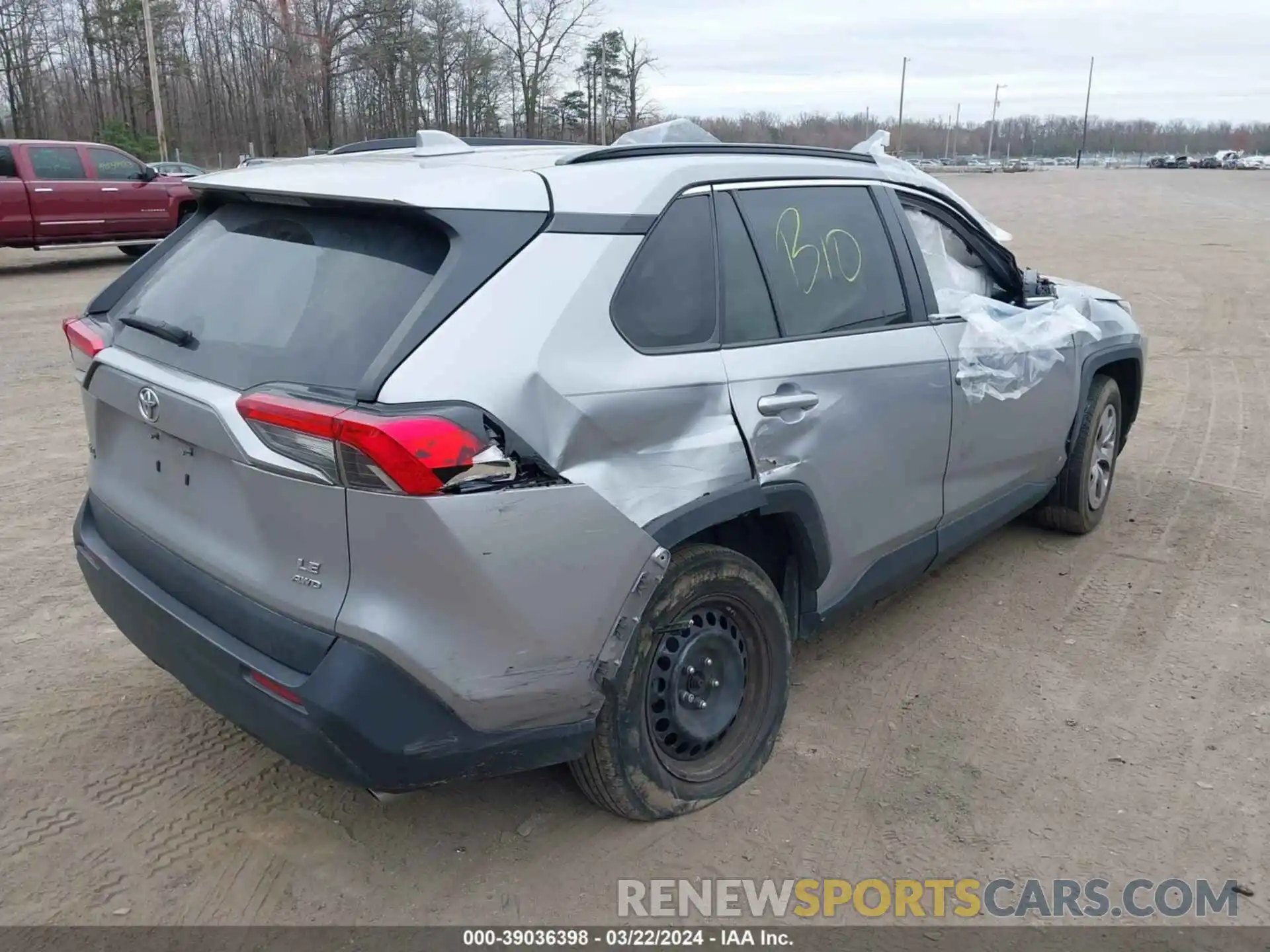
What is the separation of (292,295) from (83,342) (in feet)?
2.93

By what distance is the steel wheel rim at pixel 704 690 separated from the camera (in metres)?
2.87

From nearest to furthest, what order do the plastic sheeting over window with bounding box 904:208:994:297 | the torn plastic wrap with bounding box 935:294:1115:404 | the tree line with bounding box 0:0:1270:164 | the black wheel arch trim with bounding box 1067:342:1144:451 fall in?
the torn plastic wrap with bounding box 935:294:1115:404, the plastic sheeting over window with bounding box 904:208:994:297, the black wheel arch trim with bounding box 1067:342:1144:451, the tree line with bounding box 0:0:1270:164

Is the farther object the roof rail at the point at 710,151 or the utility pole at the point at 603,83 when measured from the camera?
the utility pole at the point at 603,83

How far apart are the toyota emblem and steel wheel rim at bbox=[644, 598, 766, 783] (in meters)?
1.44

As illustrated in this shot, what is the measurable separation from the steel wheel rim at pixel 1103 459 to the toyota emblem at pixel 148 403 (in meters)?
4.27

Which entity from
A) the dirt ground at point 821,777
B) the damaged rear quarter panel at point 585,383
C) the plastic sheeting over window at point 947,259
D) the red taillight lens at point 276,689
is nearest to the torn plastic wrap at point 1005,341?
the plastic sheeting over window at point 947,259

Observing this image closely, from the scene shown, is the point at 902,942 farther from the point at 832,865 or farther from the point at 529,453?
the point at 529,453

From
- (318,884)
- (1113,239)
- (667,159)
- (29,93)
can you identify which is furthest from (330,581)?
(29,93)

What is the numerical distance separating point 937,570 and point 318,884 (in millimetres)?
3202

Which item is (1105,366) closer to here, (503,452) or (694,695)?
(694,695)

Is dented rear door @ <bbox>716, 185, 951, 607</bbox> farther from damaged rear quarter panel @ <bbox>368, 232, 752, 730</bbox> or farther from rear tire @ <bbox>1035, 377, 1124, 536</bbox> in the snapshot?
rear tire @ <bbox>1035, 377, 1124, 536</bbox>

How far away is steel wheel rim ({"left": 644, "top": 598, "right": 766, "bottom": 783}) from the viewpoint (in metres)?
2.87

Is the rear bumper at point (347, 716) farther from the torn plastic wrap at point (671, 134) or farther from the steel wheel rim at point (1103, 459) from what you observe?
the steel wheel rim at point (1103, 459)

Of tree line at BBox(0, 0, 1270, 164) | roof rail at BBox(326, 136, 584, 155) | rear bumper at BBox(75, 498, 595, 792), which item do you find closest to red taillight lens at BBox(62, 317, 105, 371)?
rear bumper at BBox(75, 498, 595, 792)
